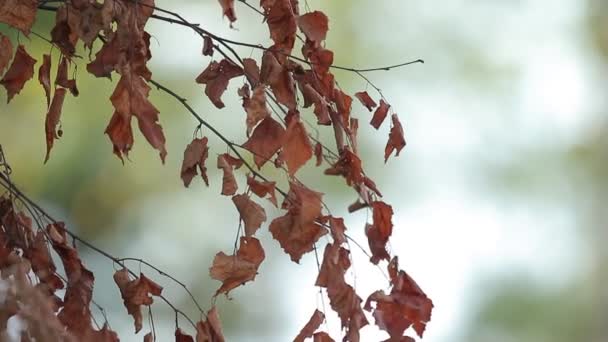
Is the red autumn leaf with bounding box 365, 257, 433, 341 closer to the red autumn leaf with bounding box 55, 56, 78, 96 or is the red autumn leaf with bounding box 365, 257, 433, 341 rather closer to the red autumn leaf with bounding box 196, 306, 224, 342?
the red autumn leaf with bounding box 196, 306, 224, 342

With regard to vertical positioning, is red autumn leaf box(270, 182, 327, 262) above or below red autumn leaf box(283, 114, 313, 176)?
below

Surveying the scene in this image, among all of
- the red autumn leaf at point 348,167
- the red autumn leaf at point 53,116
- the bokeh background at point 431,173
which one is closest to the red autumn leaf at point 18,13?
the red autumn leaf at point 53,116

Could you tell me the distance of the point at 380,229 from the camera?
0.99 meters

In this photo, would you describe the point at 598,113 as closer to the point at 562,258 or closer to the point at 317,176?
the point at 562,258

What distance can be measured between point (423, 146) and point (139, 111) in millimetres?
1758

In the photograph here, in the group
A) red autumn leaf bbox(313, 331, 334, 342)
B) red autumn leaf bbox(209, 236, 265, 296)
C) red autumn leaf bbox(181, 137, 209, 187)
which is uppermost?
red autumn leaf bbox(181, 137, 209, 187)

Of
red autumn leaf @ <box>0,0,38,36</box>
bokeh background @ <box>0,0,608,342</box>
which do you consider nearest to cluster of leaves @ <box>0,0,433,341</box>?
red autumn leaf @ <box>0,0,38,36</box>

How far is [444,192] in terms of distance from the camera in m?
2.66

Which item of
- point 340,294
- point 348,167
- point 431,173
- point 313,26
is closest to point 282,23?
point 313,26

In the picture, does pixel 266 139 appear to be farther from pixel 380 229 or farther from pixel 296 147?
pixel 380 229

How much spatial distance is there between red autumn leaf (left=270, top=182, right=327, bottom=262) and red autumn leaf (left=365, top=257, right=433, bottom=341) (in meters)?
0.08

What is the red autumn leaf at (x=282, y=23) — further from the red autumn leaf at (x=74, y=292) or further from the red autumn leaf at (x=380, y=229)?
the red autumn leaf at (x=74, y=292)

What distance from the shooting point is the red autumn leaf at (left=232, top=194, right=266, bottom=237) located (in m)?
1.00

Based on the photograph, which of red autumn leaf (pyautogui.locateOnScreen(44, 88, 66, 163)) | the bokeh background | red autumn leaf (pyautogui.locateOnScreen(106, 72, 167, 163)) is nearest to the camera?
red autumn leaf (pyautogui.locateOnScreen(106, 72, 167, 163))
